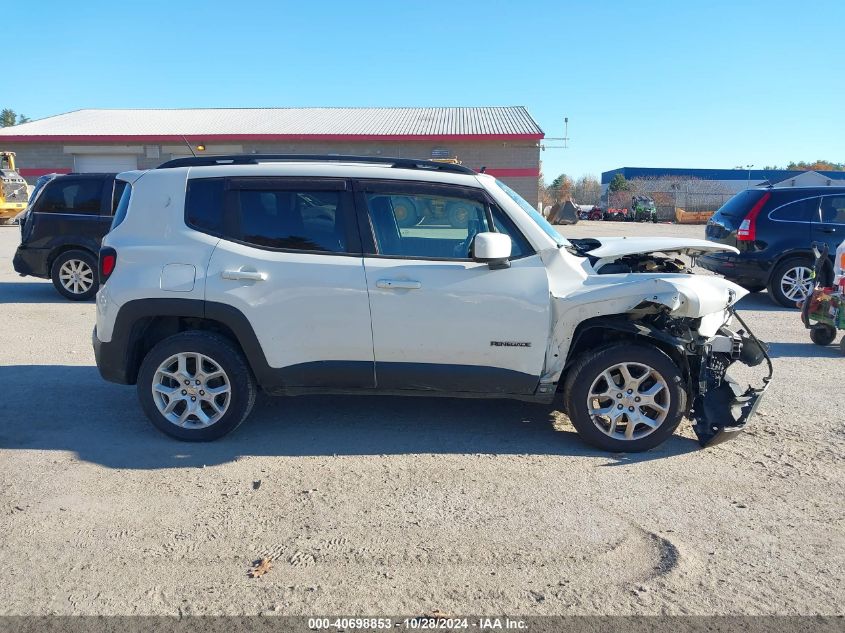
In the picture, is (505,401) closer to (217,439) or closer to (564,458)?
(564,458)

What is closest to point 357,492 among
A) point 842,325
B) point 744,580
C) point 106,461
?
point 106,461

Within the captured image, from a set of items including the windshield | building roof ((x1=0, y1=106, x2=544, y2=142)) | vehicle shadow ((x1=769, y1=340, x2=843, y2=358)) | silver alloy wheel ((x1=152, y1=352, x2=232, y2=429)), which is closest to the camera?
silver alloy wheel ((x1=152, y1=352, x2=232, y2=429))

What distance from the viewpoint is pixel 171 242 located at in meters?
4.93

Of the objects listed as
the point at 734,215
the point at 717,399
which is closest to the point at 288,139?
the point at 734,215

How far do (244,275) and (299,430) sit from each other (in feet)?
4.09

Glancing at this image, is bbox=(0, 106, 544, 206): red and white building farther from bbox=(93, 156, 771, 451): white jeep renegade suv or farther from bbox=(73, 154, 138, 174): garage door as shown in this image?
bbox=(93, 156, 771, 451): white jeep renegade suv

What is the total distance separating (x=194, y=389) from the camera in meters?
4.95

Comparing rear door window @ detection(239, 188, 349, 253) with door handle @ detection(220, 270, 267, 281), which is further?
rear door window @ detection(239, 188, 349, 253)

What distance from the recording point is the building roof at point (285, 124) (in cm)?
3250

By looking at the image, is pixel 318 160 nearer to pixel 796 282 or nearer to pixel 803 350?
pixel 803 350

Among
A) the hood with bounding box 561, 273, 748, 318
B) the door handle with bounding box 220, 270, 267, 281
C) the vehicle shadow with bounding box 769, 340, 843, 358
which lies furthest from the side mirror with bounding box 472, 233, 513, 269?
the vehicle shadow with bounding box 769, 340, 843, 358

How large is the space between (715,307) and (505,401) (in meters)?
1.87

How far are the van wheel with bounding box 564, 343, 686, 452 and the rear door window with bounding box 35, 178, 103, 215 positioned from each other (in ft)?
29.2

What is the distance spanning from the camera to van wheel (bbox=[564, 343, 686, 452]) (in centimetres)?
473
